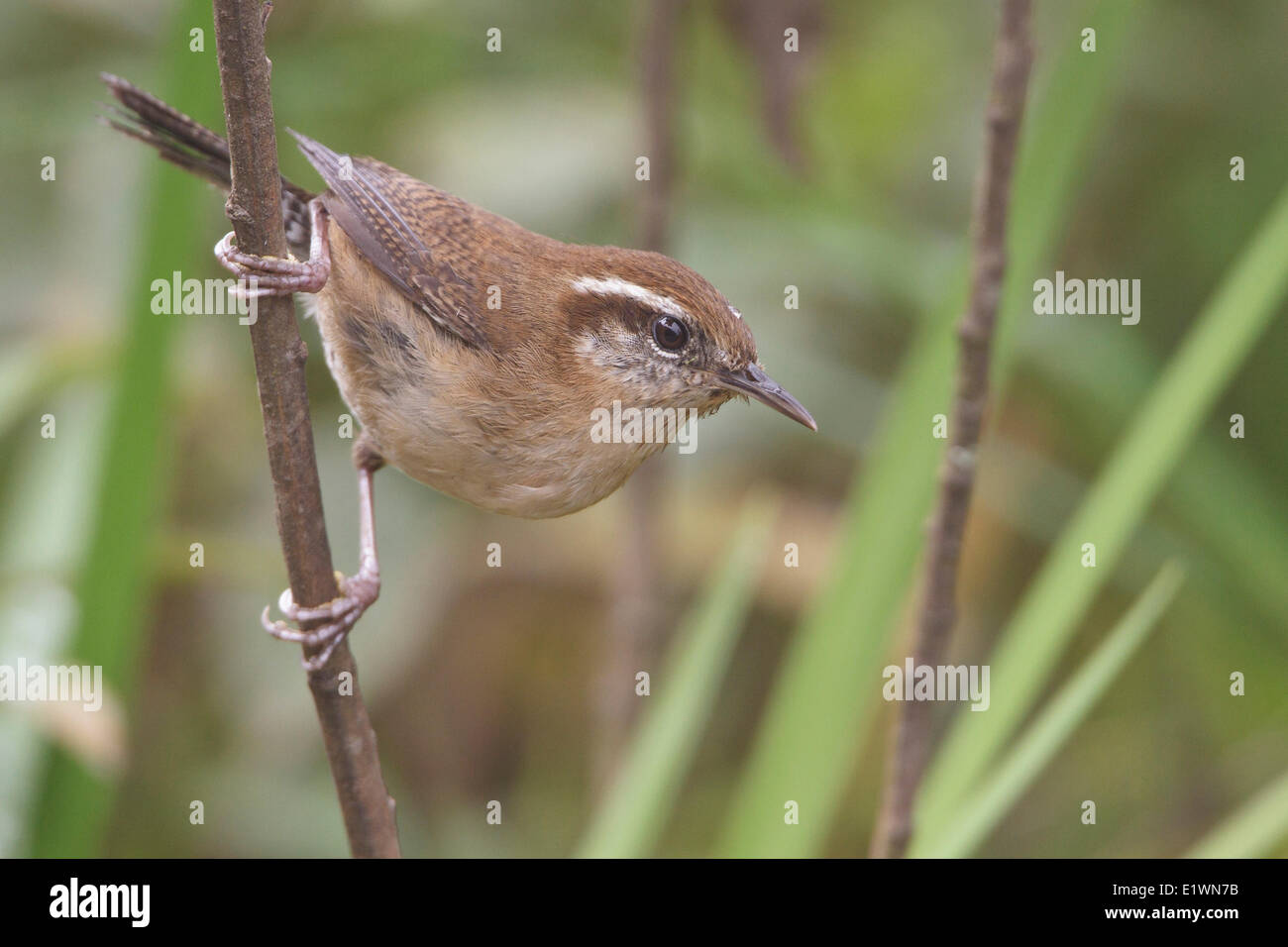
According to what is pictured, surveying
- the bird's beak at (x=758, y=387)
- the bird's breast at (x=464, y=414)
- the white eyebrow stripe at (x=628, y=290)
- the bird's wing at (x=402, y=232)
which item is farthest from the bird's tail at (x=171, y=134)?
the bird's beak at (x=758, y=387)

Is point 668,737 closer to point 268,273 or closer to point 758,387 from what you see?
point 758,387

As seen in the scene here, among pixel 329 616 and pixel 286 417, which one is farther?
pixel 329 616

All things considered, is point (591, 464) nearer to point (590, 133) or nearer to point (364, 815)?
point (364, 815)

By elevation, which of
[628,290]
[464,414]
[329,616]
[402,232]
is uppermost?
[402,232]

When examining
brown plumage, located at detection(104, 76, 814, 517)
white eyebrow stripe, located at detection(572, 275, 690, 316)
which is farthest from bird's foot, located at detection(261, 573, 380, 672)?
white eyebrow stripe, located at detection(572, 275, 690, 316)

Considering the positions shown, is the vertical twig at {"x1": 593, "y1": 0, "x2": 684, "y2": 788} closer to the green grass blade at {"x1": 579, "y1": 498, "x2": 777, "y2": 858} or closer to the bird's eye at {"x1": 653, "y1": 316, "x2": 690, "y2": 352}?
the green grass blade at {"x1": 579, "y1": 498, "x2": 777, "y2": 858}

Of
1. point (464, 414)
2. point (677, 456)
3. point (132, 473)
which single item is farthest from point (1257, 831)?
point (132, 473)

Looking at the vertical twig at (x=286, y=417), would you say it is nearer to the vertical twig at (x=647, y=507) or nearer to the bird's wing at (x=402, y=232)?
the bird's wing at (x=402, y=232)

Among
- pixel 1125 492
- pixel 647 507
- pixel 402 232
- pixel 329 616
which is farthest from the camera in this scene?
pixel 647 507
